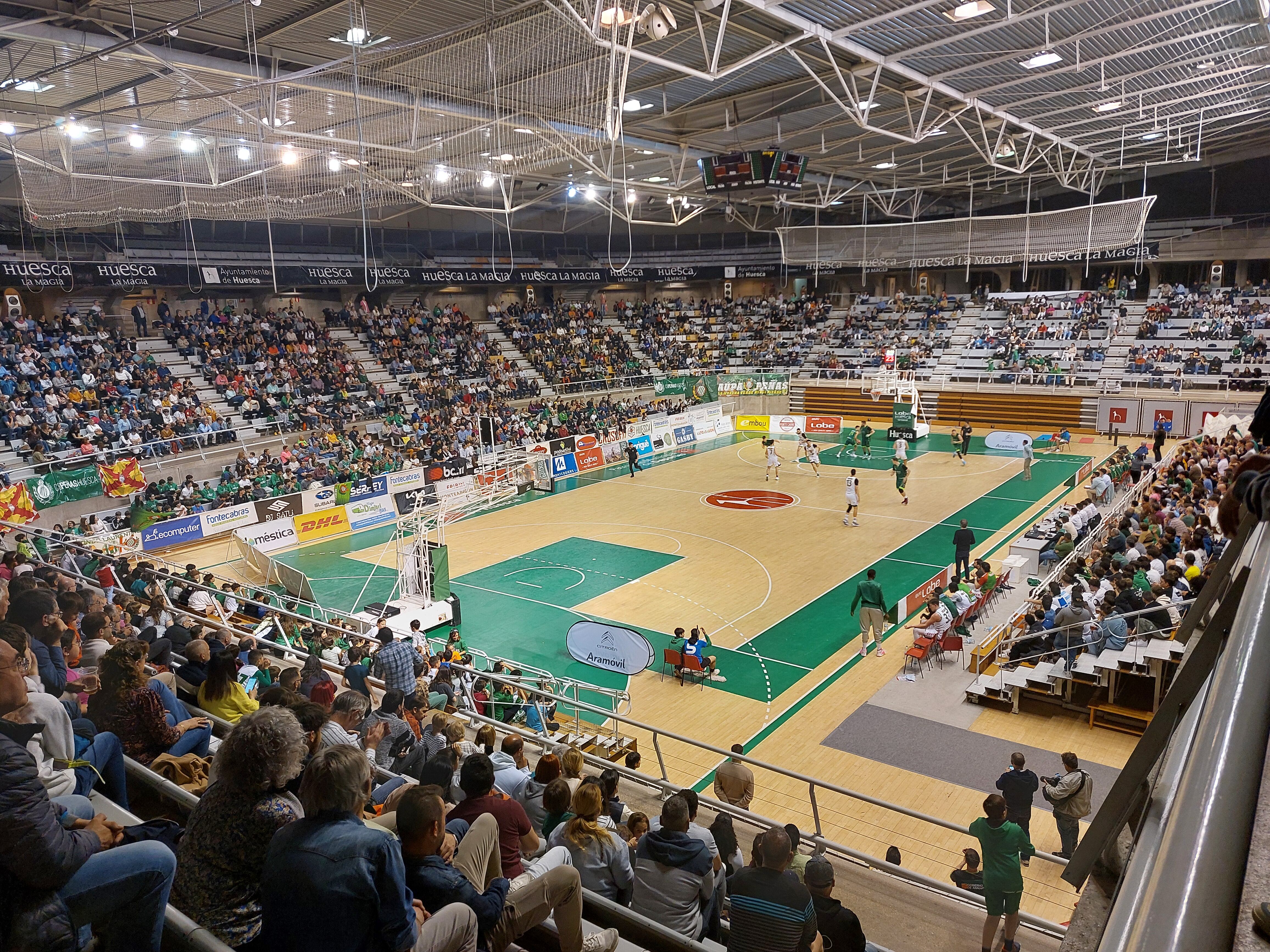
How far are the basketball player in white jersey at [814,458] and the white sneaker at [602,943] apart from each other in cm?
2728

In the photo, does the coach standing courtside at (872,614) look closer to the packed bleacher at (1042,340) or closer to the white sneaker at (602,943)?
the white sneaker at (602,943)

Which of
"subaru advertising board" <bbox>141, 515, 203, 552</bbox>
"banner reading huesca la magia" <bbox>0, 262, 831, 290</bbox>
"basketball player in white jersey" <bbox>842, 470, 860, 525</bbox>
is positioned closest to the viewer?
"subaru advertising board" <bbox>141, 515, 203, 552</bbox>

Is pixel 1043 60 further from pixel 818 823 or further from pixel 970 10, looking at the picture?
pixel 818 823

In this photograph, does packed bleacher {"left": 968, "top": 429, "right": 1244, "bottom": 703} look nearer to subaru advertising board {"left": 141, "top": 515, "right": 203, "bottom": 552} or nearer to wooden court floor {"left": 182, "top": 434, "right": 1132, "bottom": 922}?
wooden court floor {"left": 182, "top": 434, "right": 1132, "bottom": 922}

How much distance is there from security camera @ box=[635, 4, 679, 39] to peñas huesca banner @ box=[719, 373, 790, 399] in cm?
2832

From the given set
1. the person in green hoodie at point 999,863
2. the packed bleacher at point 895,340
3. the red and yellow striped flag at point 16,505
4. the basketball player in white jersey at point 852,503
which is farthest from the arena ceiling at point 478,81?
the packed bleacher at point 895,340

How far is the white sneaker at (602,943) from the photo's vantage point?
3812mm

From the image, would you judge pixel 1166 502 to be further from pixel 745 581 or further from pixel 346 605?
pixel 346 605

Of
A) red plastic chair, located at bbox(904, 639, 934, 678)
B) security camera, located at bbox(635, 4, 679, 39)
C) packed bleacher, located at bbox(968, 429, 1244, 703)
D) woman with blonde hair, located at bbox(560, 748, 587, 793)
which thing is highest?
security camera, located at bbox(635, 4, 679, 39)

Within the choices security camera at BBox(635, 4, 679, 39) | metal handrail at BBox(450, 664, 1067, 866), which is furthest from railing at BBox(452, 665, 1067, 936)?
security camera at BBox(635, 4, 679, 39)

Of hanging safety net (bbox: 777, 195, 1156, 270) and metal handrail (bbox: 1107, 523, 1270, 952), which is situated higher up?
hanging safety net (bbox: 777, 195, 1156, 270)

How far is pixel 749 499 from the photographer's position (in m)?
27.3

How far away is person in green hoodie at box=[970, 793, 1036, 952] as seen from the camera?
5883 mm

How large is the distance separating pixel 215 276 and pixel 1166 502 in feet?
100
